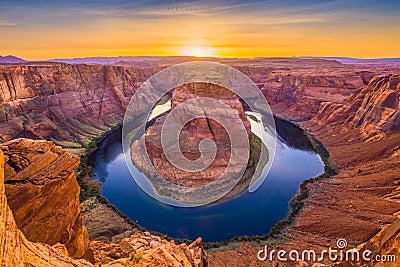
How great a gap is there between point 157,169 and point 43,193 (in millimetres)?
21240

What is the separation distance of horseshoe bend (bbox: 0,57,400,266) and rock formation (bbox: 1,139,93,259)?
0.03m

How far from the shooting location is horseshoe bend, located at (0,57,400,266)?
9336mm

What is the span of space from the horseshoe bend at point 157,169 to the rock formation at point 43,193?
3 centimetres

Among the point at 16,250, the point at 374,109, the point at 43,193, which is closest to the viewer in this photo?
the point at 16,250

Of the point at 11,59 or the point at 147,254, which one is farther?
the point at 11,59

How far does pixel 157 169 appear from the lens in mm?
30969

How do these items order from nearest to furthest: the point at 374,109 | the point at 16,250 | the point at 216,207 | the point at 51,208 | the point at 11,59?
the point at 16,250 → the point at 51,208 → the point at 216,207 → the point at 374,109 → the point at 11,59

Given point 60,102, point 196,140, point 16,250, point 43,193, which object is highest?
point 60,102

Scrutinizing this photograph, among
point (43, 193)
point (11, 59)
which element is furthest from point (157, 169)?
point (11, 59)

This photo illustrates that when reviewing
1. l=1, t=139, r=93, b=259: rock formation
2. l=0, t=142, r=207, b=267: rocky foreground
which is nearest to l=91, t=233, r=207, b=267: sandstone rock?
l=0, t=142, r=207, b=267: rocky foreground

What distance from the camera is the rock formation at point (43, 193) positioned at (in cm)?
912

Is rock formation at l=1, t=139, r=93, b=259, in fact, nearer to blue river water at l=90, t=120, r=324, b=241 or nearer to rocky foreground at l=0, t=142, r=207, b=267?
rocky foreground at l=0, t=142, r=207, b=267

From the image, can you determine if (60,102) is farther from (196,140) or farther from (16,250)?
(16,250)

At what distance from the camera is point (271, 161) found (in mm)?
38250
